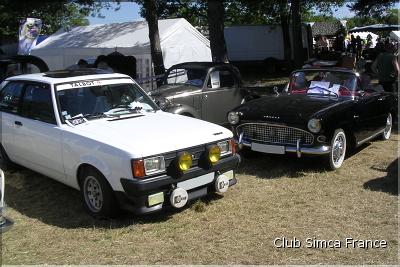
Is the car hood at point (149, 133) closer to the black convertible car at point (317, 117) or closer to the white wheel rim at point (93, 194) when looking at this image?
the white wheel rim at point (93, 194)

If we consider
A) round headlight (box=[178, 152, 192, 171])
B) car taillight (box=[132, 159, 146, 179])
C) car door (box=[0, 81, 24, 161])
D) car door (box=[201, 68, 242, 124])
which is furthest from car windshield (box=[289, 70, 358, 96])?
car door (box=[0, 81, 24, 161])

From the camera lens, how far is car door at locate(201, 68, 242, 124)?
9219mm

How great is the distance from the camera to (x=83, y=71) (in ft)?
21.2

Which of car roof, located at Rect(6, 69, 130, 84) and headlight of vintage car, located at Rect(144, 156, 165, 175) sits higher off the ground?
car roof, located at Rect(6, 69, 130, 84)

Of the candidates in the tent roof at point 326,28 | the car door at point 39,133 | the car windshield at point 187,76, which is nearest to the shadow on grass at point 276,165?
the car windshield at point 187,76

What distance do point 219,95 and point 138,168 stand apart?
504 cm

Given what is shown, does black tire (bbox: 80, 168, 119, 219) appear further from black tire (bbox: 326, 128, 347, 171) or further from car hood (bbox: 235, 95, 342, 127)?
black tire (bbox: 326, 128, 347, 171)

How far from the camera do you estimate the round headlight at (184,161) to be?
484 centimetres

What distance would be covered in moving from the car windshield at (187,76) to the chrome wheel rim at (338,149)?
3315mm

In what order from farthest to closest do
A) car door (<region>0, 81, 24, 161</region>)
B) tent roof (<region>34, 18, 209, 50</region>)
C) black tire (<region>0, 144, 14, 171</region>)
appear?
1. tent roof (<region>34, 18, 209, 50</region>)
2. black tire (<region>0, 144, 14, 171</region>)
3. car door (<region>0, 81, 24, 161</region>)

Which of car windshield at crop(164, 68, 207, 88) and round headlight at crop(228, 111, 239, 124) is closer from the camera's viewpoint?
round headlight at crop(228, 111, 239, 124)

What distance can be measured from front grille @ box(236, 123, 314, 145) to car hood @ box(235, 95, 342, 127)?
0.11 metres

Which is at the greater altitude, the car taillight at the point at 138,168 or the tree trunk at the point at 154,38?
the tree trunk at the point at 154,38

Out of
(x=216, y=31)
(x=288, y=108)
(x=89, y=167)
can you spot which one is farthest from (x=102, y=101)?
(x=216, y=31)
